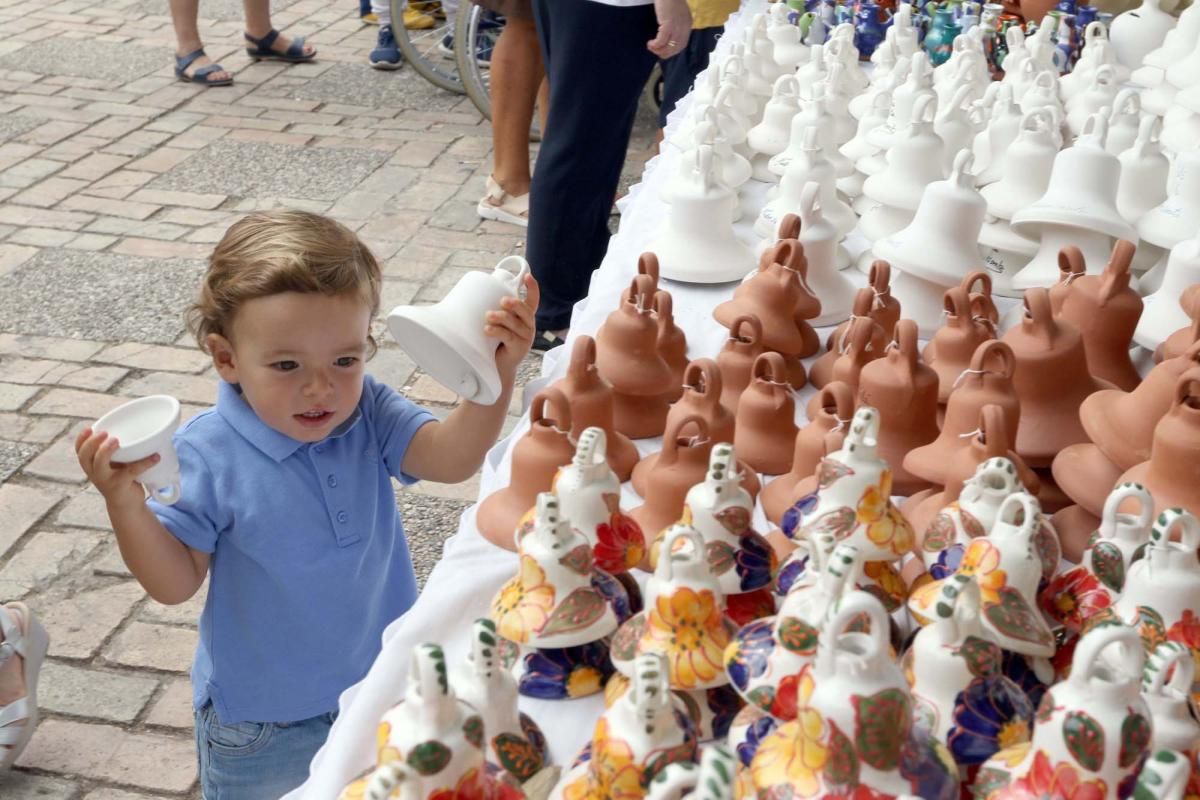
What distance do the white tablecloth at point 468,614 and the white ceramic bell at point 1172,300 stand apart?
0.45m

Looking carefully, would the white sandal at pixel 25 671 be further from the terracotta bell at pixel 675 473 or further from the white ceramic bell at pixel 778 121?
the white ceramic bell at pixel 778 121

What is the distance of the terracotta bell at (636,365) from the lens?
5.59 feet

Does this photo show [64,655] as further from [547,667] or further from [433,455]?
[547,667]

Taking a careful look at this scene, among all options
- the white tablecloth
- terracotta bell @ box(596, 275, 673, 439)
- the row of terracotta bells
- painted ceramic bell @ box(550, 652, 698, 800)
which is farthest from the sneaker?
painted ceramic bell @ box(550, 652, 698, 800)

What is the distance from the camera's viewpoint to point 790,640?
100 cm

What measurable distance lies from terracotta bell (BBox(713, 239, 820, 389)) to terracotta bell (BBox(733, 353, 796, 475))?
0.69ft

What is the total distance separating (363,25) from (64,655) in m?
5.64

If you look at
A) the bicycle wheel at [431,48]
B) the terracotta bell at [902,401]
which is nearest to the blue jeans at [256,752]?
the terracotta bell at [902,401]

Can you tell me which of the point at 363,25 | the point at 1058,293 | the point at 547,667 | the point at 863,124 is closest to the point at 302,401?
the point at 547,667

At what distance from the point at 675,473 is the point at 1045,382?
0.47m

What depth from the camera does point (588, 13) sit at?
10.5ft

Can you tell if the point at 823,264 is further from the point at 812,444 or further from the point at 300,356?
the point at 300,356

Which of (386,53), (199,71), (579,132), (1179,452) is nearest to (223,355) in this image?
(1179,452)

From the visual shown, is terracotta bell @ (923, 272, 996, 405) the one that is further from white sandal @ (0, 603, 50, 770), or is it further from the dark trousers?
the dark trousers
